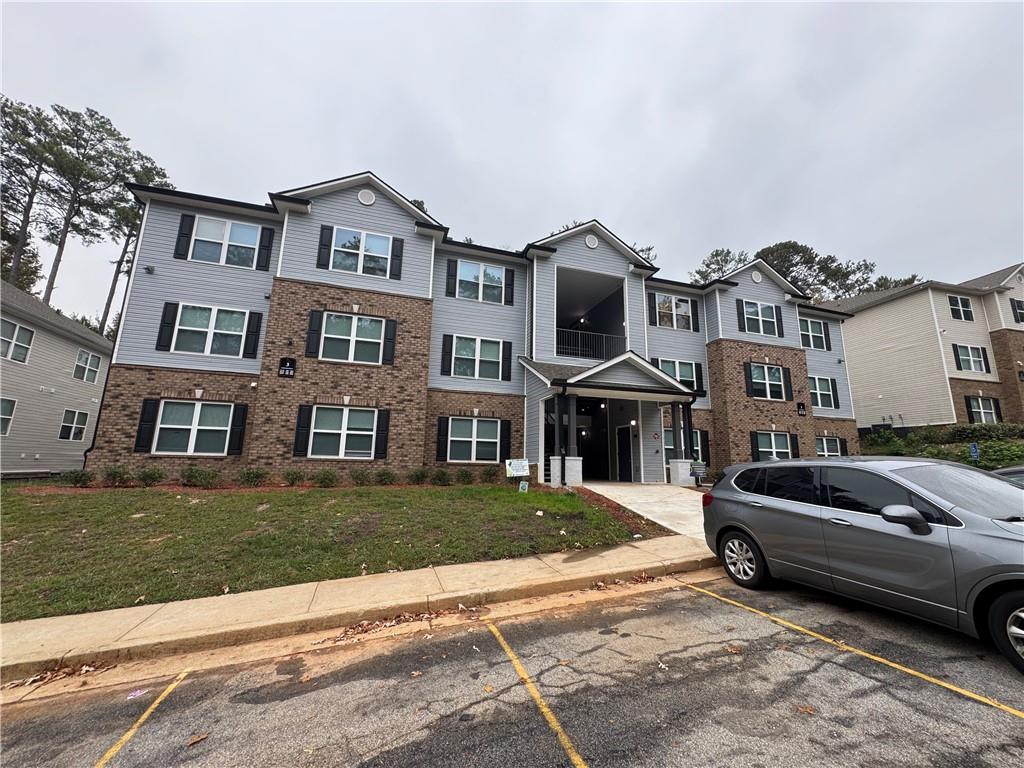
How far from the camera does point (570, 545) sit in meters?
7.30

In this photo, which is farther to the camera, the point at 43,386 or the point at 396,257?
the point at 43,386

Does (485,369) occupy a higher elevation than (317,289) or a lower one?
lower

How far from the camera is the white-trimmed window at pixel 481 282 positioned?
51.9 feet

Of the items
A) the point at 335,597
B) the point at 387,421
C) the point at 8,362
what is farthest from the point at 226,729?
the point at 8,362

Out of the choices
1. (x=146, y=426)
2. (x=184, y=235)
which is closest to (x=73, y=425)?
(x=146, y=426)

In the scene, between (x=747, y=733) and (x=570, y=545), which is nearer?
(x=747, y=733)

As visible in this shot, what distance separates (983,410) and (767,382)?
13396 millimetres

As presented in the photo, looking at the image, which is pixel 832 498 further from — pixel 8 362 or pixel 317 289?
pixel 8 362

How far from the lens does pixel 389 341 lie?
13.9 meters

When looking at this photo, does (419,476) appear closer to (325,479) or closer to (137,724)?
(325,479)

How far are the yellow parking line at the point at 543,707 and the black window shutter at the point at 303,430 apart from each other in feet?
33.9

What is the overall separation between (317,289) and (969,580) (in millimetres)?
15193

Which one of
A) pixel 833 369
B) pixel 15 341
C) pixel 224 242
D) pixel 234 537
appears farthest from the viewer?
pixel 833 369

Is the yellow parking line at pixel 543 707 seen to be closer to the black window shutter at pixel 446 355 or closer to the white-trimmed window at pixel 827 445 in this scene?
the black window shutter at pixel 446 355
